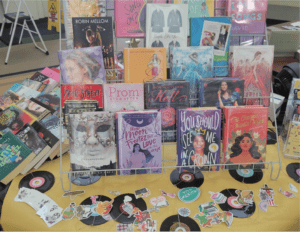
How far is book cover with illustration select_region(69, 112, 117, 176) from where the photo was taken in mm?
1353

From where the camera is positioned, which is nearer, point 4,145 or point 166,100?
point 166,100

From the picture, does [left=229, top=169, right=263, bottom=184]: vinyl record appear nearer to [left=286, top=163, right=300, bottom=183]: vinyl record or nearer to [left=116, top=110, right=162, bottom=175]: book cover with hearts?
[left=286, top=163, right=300, bottom=183]: vinyl record

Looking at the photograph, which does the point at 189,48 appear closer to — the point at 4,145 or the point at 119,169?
the point at 119,169

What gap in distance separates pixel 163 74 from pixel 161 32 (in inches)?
10.2

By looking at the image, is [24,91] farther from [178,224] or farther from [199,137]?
[178,224]

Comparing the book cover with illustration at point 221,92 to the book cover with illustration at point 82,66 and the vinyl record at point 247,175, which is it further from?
the book cover with illustration at point 82,66

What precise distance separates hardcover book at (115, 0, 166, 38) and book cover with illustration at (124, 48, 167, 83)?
0.21 m

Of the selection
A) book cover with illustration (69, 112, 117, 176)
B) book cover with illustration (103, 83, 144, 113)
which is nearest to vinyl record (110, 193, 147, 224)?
book cover with illustration (69, 112, 117, 176)

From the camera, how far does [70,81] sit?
1.48 meters

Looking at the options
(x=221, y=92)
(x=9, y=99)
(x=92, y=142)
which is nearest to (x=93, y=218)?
(x=92, y=142)

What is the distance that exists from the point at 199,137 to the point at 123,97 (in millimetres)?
428

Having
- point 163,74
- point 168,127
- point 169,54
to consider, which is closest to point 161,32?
point 169,54

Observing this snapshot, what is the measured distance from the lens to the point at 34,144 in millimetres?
1582

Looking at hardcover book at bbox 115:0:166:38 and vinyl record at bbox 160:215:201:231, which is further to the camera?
hardcover book at bbox 115:0:166:38
